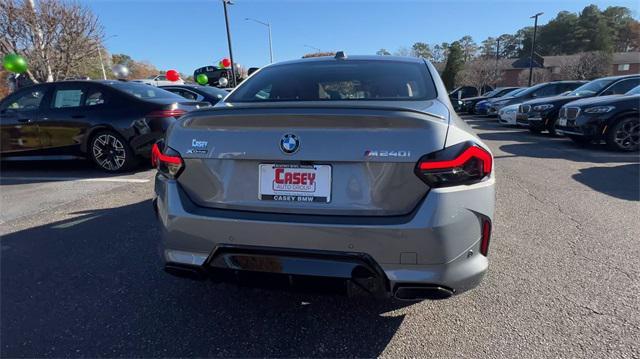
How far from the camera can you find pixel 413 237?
1709 millimetres

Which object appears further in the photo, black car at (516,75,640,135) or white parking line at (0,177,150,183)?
black car at (516,75,640,135)

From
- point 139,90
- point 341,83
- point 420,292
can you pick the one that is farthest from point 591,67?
point 420,292

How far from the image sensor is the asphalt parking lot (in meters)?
2.05

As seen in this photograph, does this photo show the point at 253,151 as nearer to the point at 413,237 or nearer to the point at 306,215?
the point at 306,215

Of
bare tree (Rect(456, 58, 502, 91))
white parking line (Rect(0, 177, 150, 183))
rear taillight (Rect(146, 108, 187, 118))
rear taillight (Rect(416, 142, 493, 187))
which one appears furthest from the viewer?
bare tree (Rect(456, 58, 502, 91))

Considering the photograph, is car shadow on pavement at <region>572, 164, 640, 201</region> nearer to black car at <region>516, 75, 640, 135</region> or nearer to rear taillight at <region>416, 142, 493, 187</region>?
rear taillight at <region>416, 142, 493, 187</region>

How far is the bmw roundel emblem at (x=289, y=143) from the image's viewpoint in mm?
1767

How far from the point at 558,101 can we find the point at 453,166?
33.8 feet

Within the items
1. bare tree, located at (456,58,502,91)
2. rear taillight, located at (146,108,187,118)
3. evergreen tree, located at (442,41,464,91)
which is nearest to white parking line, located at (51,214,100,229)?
rear taillight, located at (146,108,187,118)

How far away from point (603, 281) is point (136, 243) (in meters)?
3.72

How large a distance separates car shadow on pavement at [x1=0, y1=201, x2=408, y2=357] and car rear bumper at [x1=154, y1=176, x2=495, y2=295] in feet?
1.61

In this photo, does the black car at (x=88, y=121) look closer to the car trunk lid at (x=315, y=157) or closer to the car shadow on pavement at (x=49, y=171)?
the car shadow on pavement at (x=49, y=171)

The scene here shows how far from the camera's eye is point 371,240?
5.68 ft

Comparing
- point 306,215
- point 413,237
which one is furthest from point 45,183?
point 413,237
